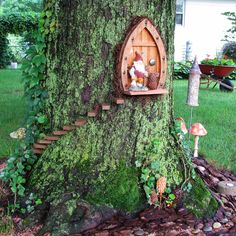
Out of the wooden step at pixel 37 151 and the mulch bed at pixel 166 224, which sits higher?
the wooden step at pixel 37 151

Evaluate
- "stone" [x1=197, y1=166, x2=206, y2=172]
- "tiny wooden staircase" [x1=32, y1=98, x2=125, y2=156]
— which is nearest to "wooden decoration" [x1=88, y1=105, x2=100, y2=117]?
"tiny wooden staircase" [x1=32, y1=98, x2=125, y2=156]

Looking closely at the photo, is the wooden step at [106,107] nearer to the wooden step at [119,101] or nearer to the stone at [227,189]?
the wooden step at [119,101]

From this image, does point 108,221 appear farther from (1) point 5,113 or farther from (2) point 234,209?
(1) point 5,113

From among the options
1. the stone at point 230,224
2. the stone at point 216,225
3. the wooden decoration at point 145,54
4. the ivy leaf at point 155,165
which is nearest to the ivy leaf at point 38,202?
the ivy leaf at point 155,165

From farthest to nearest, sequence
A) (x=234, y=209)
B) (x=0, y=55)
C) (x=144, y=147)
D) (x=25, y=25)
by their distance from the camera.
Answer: (x=0, y=55)
(x=25, y=25)
(x=234, y=209)
(x=144, y=147)

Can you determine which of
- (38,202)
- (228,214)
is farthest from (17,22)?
(228,214)

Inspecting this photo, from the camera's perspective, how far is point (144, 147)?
323 cm

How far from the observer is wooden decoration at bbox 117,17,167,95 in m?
2.96

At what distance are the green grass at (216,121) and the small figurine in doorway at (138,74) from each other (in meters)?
2.14

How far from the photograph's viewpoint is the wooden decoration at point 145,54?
296 cm

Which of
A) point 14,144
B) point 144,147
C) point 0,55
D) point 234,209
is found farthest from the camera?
point 0,55

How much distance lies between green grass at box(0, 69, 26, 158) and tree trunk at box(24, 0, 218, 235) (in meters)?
0.61

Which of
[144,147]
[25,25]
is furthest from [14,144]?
[25,25]

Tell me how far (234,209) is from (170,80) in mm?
1202
